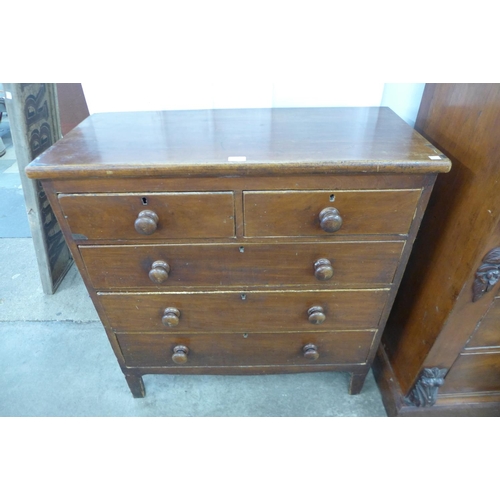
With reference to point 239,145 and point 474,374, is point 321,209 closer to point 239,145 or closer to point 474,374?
point 239,145

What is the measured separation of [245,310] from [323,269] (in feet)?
→ 0.93

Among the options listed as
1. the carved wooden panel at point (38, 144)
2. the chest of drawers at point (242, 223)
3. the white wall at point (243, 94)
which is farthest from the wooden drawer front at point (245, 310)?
the carved wooden panel at point (38, 144)

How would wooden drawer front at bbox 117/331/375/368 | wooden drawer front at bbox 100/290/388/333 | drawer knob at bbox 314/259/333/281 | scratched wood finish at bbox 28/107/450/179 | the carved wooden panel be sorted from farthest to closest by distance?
the carved wooden panel, wooden drawer front at bbox 117/331/375/368, wooden drawer front at bbox 100/290/388/333, drawer knob at bbox 314/259/333/281, scratched wood finish at bbox 28/107/450/179

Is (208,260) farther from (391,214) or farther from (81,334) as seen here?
(81,334)

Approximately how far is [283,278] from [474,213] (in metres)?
0.50

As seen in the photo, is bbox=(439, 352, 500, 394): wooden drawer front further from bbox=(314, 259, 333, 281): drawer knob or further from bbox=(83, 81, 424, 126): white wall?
bbox=(83, 81, 424, 126): white wall

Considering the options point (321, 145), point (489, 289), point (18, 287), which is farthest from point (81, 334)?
point (489, 289)

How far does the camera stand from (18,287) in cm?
186

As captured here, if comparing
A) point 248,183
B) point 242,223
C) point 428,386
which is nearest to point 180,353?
point 242,223

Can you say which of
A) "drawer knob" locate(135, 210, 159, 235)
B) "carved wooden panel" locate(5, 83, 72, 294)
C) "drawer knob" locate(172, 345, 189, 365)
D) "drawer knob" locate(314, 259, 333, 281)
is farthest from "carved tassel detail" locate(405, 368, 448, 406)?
"carved wooden panel" locate(5, 83, 72, 294)

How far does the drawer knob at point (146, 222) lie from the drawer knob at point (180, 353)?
47cm

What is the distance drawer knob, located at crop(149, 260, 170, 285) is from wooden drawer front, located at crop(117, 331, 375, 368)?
0.93 feet

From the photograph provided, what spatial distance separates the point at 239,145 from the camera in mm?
877

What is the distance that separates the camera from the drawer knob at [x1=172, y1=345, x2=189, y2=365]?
3.76 feet
